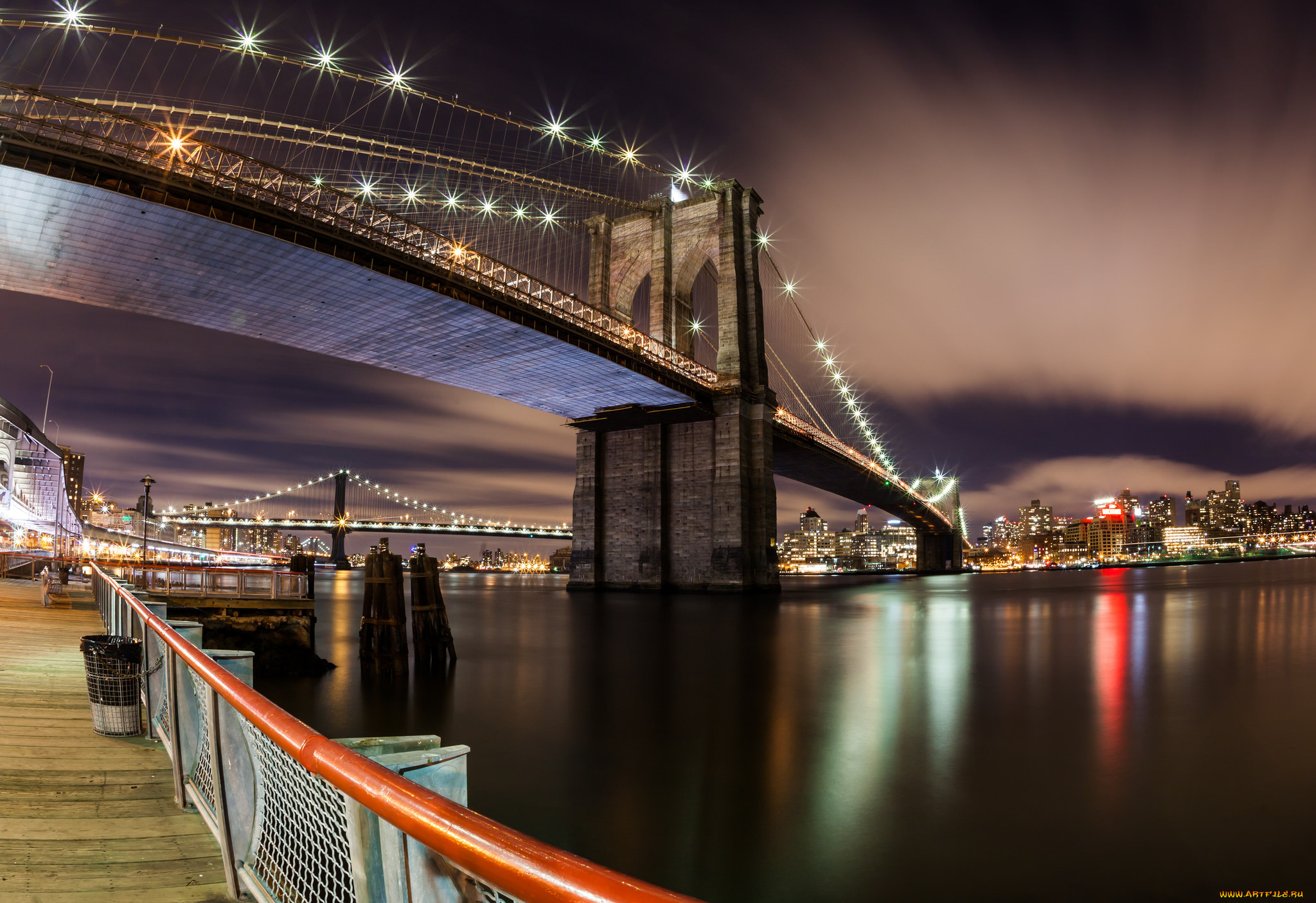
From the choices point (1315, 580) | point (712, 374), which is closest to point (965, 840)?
point (712, 374)

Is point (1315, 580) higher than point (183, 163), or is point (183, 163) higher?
point (183, 163)

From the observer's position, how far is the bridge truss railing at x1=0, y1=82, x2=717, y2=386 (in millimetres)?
19188

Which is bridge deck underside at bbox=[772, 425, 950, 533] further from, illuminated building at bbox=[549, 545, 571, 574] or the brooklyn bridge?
illuminated building at bbox=[549, 545, 571, 574]

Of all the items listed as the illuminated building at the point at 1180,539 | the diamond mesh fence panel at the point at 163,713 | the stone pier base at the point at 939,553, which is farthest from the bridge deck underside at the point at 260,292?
the illuminated building at the point at 1180,539

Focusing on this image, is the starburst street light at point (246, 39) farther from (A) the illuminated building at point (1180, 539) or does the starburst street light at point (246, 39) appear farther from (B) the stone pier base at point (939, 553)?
(A) the illuminated building at point (1180, 539)

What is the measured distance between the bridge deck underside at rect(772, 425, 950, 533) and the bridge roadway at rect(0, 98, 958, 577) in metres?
10.8

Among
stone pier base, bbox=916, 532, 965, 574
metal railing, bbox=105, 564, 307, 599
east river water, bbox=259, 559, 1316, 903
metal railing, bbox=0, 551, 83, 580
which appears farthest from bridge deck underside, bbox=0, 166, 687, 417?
stone pier base, bbox=916, 532, 965, 574

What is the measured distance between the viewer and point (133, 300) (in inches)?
1104

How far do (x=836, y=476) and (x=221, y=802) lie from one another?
6410 centimetres

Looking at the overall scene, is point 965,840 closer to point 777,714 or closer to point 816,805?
point 816,805

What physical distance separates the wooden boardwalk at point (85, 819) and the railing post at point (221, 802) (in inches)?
3.0

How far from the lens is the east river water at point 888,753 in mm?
6098

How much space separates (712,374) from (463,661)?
27.4m

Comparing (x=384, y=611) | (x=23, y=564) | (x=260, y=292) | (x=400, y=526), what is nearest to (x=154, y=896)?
(x=384, y=611)
